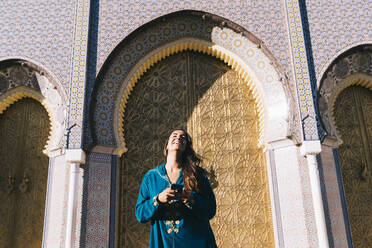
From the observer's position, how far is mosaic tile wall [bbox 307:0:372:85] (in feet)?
15.6

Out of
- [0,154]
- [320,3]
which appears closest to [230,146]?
[320,3]

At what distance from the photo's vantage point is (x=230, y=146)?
4879 mm

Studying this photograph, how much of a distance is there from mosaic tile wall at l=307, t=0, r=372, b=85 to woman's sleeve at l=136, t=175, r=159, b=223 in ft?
Answer: 11.2

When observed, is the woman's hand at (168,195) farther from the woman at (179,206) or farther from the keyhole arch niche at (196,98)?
the keyhole arch niche at (196,98)

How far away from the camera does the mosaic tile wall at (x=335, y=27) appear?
4742mm

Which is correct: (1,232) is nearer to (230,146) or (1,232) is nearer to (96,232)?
(96,232)

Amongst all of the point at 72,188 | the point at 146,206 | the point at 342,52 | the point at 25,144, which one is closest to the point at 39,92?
the point at 25,144

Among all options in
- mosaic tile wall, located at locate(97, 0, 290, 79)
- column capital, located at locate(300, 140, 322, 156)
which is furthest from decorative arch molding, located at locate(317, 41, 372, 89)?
column capital, located at locate(300, 140, 322, 156)

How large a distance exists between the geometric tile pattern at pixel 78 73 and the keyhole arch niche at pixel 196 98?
186 mm

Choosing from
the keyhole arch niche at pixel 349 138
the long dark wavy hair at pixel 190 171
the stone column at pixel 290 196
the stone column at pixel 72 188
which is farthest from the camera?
the keyhole arch niche at pixel 349 138

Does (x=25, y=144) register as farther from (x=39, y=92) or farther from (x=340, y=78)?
(x=340, y=78)

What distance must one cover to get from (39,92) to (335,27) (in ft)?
13.2

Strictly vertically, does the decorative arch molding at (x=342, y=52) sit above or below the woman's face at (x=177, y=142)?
above

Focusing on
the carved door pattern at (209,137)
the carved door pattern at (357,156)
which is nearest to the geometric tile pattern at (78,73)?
the carved door pattern at (209,137)
